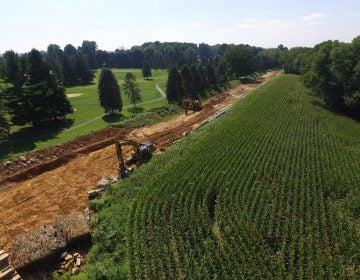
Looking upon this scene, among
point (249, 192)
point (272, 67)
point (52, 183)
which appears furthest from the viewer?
point (272, 67)

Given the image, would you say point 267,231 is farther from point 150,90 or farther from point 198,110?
point 150,90

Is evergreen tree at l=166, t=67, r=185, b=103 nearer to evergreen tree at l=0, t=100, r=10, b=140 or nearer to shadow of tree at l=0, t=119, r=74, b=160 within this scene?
shadow of tree at l=0, t=119, r=74, b=160

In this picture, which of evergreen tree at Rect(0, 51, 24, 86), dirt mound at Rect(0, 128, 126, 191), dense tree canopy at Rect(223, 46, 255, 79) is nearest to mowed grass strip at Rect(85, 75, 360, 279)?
dirt mound at Rect(0, 128, 126, 191)

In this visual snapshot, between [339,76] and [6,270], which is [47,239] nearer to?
[6,270]

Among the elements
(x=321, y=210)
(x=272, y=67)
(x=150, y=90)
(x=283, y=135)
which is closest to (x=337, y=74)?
(x=283, y=135)

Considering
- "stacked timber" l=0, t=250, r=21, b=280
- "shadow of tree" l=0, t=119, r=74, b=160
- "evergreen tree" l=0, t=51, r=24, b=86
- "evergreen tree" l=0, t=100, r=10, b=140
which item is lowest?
"stacked timber" l=0, t=250, r=21, b=280

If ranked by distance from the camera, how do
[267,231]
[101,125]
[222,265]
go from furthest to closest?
[101,125] < [267,231] < [222,265]
